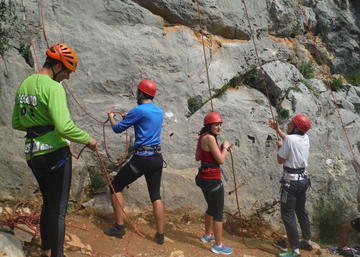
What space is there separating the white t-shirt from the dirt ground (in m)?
1.36

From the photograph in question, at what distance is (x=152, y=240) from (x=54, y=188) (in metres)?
1.97

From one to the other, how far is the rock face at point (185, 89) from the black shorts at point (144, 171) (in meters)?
1.03

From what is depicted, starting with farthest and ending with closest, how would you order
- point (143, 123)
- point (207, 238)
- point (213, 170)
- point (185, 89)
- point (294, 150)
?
point (185, 89) → point (207, 238) → point (294, 150) → point (213, 170) → point (143, 123)

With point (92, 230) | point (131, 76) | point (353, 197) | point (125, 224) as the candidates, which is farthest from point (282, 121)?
point (92, 230)

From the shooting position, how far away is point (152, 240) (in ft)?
16.2

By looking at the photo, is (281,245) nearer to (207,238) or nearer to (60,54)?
(207,238)

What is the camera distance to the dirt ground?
4582 millimetres

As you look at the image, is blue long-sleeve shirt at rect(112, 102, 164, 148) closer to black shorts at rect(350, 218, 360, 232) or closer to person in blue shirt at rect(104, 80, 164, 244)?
person in blue shirt at rect(104, 80, 164, 244)

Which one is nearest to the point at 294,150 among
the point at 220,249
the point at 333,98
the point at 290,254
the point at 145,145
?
the point at 290,254

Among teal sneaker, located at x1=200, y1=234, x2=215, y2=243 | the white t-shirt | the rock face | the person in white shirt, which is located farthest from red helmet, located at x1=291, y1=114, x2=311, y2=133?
teal sneaker, located at x1=200, y1=234, x2=215, y2=243

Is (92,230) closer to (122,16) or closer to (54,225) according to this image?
(54,225)

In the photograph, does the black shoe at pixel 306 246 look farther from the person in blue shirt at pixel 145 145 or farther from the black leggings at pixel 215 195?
the person in blue shirt at pixel 145 145

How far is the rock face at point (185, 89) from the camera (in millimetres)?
5828

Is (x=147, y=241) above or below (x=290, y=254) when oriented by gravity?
below
